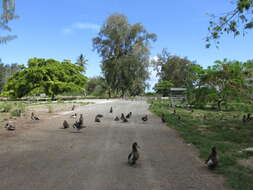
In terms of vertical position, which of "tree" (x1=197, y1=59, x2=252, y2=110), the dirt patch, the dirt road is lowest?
the dirt road

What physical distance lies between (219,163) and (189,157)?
0.84 m

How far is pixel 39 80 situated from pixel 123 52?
24938 millimetres

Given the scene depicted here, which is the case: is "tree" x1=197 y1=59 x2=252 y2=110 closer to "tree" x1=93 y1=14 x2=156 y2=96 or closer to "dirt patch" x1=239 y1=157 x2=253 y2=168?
"dirt patch" x1=239 y1=157 x2=253 y2=168

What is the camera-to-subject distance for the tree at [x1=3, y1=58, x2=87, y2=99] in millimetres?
36312

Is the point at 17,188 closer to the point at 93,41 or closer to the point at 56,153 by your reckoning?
the point at 56,153

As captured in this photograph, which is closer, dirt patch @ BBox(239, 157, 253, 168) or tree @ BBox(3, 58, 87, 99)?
dirt patch @ BBox(239, 157, 253, 168)

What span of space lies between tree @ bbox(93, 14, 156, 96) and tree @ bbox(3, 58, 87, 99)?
15.4 m

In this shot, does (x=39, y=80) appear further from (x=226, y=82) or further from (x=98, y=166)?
(x=98, y=166)

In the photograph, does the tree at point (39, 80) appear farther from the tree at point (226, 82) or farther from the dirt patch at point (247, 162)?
the dirt patch at point (247, 162)

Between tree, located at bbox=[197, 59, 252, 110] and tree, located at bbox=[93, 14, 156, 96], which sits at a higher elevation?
tree, located at bbox=[93, 14, 156, 96]

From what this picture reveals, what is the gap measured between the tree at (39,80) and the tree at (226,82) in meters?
24.6

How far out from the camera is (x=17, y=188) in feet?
12.8

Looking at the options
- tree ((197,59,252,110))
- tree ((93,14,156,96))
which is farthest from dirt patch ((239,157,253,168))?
tree ((93,14,156,96))

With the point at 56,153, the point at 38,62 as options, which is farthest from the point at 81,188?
the point at 38,62
